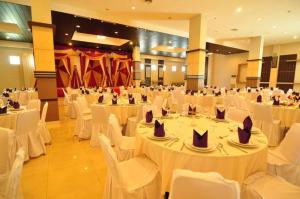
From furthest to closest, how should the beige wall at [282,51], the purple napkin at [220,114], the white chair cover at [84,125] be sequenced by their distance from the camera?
the beige wall at [282,51] < the white chair cover at [84,125] < the purple napkin at [220,114]

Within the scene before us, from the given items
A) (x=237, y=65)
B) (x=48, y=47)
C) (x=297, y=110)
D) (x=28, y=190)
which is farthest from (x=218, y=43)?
(x=28, y=190)

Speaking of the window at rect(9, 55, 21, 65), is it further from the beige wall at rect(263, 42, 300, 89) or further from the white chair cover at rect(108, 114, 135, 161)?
the beige wall at rect(263, 42, 300, 89)

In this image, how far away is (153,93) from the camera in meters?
8.48

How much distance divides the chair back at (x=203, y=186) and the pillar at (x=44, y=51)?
17.5 feet

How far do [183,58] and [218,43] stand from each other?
786 cm

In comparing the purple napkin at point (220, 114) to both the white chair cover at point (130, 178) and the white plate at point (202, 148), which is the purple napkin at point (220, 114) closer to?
A: the white plate at point (202, 148)

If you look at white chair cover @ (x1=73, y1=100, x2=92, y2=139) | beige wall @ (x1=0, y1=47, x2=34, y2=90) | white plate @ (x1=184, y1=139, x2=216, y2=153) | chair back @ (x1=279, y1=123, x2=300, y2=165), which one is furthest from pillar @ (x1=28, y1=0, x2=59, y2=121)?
beige wall @ (x1=0, y1=47, x2=34, y2=90)

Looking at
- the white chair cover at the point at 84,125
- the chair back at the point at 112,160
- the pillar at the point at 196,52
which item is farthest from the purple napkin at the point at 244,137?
the pillar at the point at 196,52

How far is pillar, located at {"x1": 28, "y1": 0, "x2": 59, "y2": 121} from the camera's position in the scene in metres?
4.91

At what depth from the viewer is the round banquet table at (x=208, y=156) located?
145cm

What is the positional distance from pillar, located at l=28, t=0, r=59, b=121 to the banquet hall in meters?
0.03

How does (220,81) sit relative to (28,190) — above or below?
above

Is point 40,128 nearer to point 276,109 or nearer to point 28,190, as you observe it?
point 28,190

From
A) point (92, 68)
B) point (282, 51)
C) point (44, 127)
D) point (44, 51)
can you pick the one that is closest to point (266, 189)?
point (44, 127)
